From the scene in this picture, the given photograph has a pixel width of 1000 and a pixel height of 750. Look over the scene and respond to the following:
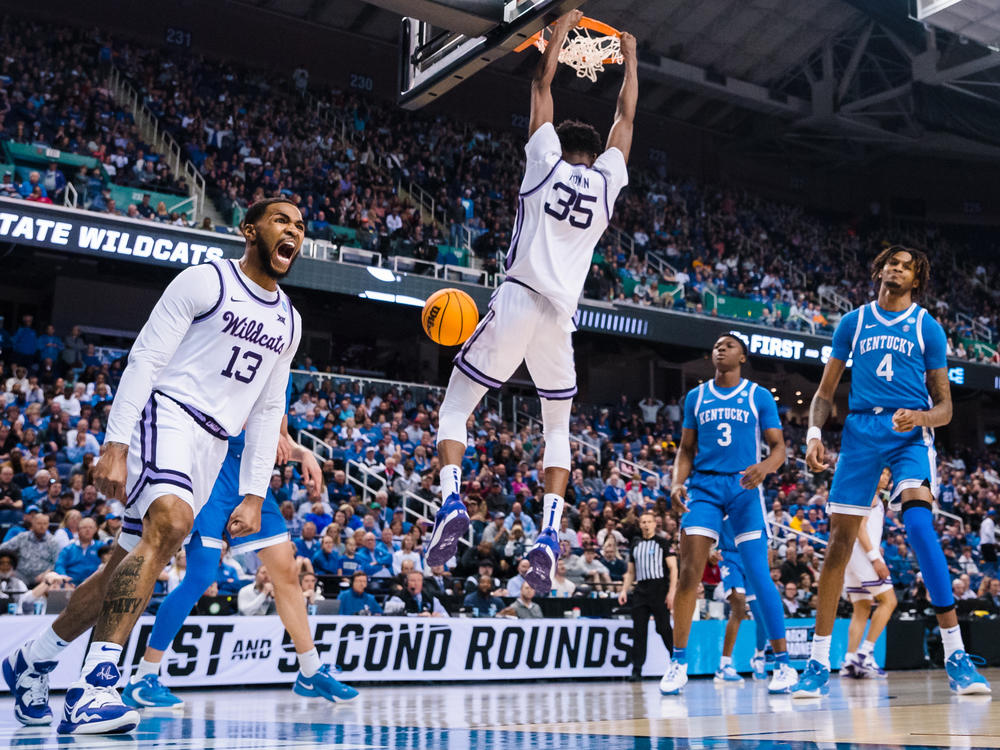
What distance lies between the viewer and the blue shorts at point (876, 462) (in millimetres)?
6410

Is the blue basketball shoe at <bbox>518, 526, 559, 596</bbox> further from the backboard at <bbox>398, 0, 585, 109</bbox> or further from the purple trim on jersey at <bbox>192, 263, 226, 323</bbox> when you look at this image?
the backboard at <bbox>398, 0, 585, 109</bbox>

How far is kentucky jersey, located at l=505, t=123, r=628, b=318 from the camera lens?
5.59m

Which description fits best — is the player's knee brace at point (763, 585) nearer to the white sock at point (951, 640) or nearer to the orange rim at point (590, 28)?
the white sock at point (951, 640)

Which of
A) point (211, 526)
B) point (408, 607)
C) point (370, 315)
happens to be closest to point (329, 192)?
point (370, 315)

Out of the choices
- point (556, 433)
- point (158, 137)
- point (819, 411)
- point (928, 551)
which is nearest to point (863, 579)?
point (819, 411)

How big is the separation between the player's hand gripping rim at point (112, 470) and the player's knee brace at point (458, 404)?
76.8 inches

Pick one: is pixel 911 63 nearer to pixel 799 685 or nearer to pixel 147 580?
pixel 799 685

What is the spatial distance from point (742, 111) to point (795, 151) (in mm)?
2626

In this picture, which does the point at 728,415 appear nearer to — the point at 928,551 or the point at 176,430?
the point at 928,551

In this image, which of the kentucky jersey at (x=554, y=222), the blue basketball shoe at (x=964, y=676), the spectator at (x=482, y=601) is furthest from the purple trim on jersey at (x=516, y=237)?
the spectator at (x=482, y=601)

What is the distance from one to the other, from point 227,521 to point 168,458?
1798mm

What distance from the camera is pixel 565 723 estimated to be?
484cm

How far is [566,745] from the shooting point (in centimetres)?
368

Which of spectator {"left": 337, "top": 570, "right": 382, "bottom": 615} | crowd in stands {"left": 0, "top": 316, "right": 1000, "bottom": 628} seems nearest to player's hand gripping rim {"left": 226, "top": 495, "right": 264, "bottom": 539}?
crowd in stands {"left": 0, "top": 316, "right": 1000, "bottom": 628}
